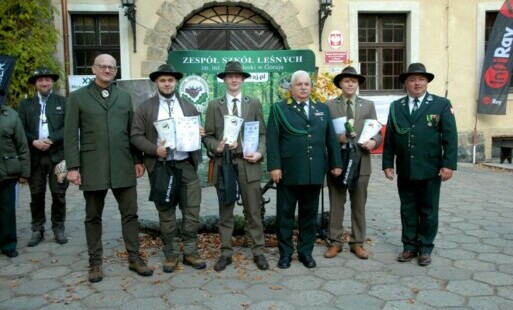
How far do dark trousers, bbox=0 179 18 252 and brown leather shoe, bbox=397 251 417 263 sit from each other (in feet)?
12.6

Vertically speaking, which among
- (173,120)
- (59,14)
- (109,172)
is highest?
(59,14)

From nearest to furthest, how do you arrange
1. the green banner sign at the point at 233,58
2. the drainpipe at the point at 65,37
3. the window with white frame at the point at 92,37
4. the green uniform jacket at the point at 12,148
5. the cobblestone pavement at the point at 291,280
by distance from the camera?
the cobblestone pavement at the point at 291,280, the green uniform jacket at the point at 12,148, the green banner sign at the point at 233,58, the drainpipe at the point at 65,37, the window with white frame at the point at 92,37

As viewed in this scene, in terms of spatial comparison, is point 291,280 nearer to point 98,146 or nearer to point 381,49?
point 98,146

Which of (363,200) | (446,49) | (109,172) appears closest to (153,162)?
(109,172)

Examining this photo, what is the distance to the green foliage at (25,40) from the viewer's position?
9.98 metres

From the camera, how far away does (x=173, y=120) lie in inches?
172

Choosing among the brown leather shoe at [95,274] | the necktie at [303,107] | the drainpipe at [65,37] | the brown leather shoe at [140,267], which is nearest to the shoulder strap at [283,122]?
the necktie at [303,107]

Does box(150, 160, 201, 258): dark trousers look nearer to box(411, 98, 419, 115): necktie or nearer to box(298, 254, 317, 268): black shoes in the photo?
box(298, 254, 317, 268): black shoes

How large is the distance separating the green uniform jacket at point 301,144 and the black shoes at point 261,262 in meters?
0.73

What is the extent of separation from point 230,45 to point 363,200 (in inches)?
289

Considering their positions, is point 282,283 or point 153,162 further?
point 153,162

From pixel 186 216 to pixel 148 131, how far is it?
85 cm

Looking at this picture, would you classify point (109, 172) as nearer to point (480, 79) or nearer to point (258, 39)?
point (258, 39)

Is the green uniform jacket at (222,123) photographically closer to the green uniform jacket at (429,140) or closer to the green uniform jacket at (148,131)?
the green uniform jacket at (148,131)
